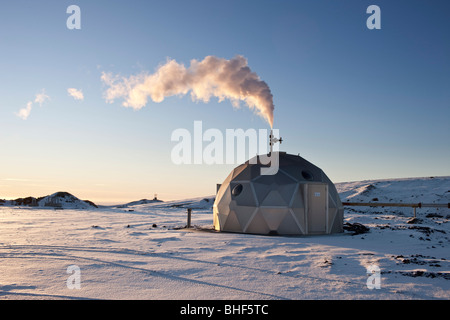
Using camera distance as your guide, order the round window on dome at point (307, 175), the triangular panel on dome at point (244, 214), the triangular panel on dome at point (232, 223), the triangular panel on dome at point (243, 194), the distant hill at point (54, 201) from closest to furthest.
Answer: the triangular panel on dome at point (244, 214) → the triangular panel on dome at point (243, 194) → the triangular panel on dome at point (232, 223) → the round window on dome at point (307, 175) → the distant hill at point (54, 201)

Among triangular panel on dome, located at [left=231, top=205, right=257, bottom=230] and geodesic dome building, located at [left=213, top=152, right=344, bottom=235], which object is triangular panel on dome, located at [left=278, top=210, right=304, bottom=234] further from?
triangular panel on dome, located at [left=231, top=205, right=257, bottom=230]

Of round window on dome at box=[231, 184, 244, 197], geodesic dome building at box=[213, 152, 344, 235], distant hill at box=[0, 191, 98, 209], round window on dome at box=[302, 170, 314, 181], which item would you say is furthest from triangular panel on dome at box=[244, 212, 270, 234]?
distant hill at box=[0, 191, 98, 209]

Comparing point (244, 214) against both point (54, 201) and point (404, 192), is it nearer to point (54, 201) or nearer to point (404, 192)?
point (404, 192)

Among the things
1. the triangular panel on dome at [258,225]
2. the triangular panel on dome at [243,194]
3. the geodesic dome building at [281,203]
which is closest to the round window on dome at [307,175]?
the geodesic dome building at [281,203]

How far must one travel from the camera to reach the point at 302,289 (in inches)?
231

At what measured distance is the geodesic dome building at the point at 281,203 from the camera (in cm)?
1436

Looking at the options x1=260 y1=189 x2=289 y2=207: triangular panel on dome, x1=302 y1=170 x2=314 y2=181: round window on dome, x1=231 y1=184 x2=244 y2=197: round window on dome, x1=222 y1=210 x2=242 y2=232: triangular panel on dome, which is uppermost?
x1=302 y1=170 x2=314 y2=181: round window on dome

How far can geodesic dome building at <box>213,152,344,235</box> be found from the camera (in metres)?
14.4

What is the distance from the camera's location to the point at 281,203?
47.2ft

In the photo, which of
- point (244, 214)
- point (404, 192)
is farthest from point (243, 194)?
point (404, 192)

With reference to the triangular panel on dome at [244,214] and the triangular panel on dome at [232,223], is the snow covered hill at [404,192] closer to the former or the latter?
the triangular panel on dome at [232,223]

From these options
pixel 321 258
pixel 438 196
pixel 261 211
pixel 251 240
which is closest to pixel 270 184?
pixel 261 211
